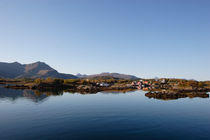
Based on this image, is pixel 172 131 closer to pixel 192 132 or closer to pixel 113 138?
pixel 192 132

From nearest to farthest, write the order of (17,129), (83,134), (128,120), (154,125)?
(83,134) → (17,129) → (154,125) → (128,120)

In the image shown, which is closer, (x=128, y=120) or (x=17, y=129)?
(x=17, y=129)

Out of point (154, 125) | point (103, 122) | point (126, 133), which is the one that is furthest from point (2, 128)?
point (154, 125)

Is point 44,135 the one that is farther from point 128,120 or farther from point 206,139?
point 206,139

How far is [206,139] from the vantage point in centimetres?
2348

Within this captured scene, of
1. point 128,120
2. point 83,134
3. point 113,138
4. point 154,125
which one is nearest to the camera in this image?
point 113,138

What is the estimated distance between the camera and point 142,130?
1062 inches

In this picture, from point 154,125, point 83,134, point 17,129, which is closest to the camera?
point 83,134

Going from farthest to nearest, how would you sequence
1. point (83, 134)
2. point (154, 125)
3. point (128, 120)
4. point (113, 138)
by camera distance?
point (128, 120) → point (154, 125) → point (83, 134) → point (113, 138)

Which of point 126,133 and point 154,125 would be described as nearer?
point 126,133

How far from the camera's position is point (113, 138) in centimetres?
2303

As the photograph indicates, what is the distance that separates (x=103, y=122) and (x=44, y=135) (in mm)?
13279

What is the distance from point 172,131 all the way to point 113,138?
1303 cm

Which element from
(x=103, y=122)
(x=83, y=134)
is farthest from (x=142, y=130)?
(x=83, y=134)
